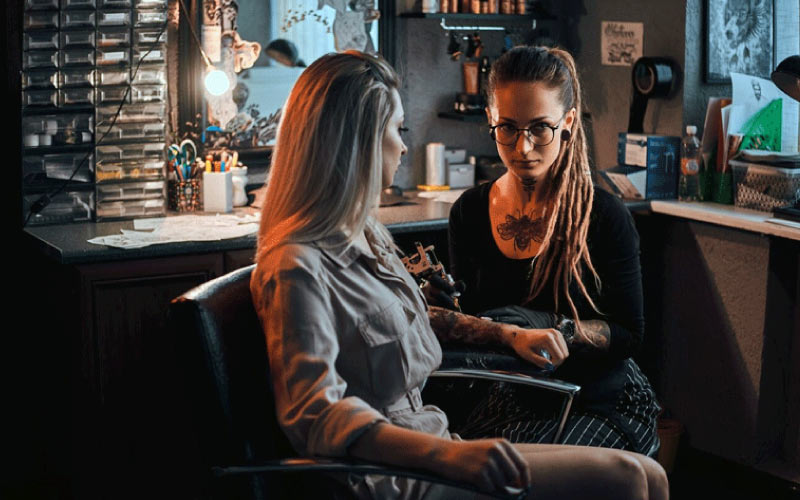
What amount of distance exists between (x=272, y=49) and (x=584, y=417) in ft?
6.70

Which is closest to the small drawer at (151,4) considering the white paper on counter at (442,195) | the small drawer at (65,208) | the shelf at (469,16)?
the small drawer at (65,208)

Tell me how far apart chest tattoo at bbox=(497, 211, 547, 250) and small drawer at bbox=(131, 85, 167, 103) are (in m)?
1.48

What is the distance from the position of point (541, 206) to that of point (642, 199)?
1.34m

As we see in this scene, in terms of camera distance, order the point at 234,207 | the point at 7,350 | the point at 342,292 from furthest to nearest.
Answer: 1. the point at 234,207
2. the point at 7,350
3. the point at 342,292

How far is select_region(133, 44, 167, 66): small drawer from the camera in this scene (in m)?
3.43

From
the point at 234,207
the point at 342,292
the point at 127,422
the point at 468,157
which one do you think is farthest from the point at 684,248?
the point at 342,292

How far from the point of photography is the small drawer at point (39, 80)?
3.29 metres

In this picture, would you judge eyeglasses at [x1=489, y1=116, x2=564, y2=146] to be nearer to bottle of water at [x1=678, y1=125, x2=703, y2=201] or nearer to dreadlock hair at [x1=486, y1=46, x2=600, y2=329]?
dreadlock hair at [x1=486, y1=46, x2=600, y2=329]

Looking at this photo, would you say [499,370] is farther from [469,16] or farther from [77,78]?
[469,16]

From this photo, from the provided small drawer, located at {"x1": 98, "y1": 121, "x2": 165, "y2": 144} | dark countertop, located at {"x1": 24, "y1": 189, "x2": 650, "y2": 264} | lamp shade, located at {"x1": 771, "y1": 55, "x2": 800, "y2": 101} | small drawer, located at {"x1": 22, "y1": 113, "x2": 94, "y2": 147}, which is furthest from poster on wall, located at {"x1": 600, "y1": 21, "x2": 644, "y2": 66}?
small drawer, located at {"x1": 22, "y1": 113, "x2": 94, "y2": 147}

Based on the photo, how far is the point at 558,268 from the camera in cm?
240

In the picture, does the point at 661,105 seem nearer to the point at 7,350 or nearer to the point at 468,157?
the point at 468,157

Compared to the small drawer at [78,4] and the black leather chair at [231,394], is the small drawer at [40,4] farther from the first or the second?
the black leather chair at [231,394]

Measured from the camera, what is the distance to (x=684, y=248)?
366 cm
